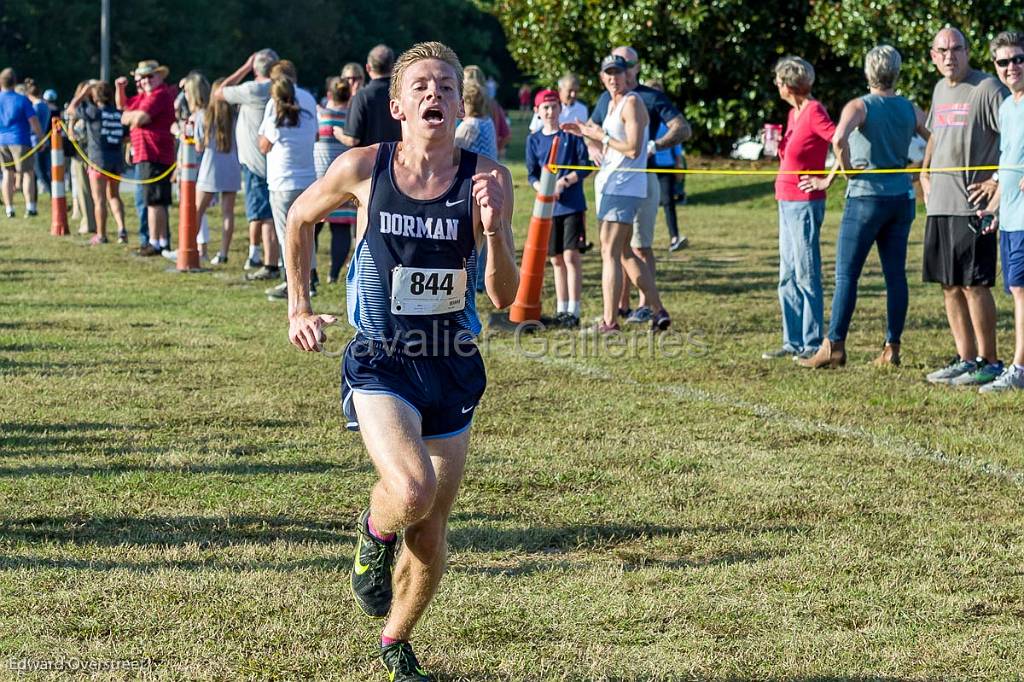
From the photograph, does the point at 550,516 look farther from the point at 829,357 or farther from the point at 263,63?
the point at 263,63

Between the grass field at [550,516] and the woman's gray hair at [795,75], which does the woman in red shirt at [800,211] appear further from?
the grass field at [550,516]

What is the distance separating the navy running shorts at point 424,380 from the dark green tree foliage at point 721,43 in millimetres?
20376

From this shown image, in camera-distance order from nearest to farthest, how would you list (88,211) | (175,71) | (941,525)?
(941,525) → (88,211) → (175,71)

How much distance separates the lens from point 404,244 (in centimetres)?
428

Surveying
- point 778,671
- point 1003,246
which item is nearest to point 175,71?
point 1003,246

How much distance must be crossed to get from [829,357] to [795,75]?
191 centimetres

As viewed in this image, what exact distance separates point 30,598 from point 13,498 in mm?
1357

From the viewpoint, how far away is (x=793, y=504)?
6.25 meters

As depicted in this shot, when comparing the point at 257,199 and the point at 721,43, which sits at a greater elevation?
the point at 721,43

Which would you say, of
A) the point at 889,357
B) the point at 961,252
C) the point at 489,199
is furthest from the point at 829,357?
the point at 489,199

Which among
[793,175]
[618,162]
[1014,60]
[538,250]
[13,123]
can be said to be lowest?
[538,250]

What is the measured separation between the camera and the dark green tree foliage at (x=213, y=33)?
151 ft

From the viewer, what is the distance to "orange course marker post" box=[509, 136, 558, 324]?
1109 centimetres

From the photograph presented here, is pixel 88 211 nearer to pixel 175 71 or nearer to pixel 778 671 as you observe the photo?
pixel 778 671
